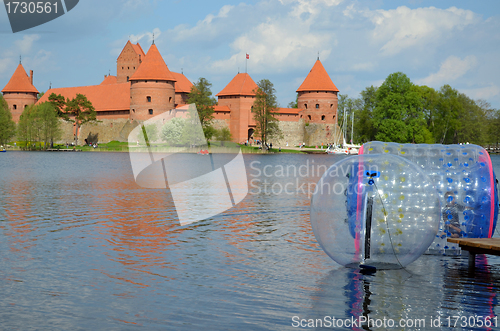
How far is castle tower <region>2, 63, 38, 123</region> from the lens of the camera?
96438 mm

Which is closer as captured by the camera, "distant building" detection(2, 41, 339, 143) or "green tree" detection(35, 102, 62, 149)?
"green tree" detection(35, 102, 62, 149)

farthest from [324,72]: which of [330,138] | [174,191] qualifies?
[174,191]

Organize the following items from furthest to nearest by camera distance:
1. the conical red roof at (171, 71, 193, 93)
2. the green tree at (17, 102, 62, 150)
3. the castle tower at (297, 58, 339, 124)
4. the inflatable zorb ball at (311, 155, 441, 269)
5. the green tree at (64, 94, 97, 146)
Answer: the conical red roof at (171, 71, 193, 93), the castle tower at (297, 58, 339, 124), the green tree at (64, 94, 97, 146), the green tree at (17, 102, 62, 150), the inflatable zorb ball at (311, 155, 441, 269)

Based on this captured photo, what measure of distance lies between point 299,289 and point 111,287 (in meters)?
2.43

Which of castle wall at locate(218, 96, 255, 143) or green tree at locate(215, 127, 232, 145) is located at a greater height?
castle wall at locate(218, 96, 255, 143)

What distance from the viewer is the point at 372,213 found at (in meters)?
6.88

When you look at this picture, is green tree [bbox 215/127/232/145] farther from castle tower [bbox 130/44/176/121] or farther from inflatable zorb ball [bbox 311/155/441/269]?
inflatable zorb ball [bbox 311/155/441/269]

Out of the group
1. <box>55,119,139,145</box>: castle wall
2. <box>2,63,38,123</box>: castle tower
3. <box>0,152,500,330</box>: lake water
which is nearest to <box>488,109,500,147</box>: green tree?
<box>55,119,139,145</box>: castle wall

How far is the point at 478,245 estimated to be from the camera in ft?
23.9

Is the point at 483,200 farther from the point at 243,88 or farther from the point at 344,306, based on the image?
the point at 243,88

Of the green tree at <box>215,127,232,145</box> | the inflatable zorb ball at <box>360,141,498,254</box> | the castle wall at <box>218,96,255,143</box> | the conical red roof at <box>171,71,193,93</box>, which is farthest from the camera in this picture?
the conical red roof at <box>171,71,193,93</box>

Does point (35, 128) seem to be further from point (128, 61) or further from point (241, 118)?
point (241, 118)

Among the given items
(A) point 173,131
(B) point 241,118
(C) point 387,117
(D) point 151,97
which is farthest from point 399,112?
(D) point 151,97

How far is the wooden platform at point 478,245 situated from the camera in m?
7.10
